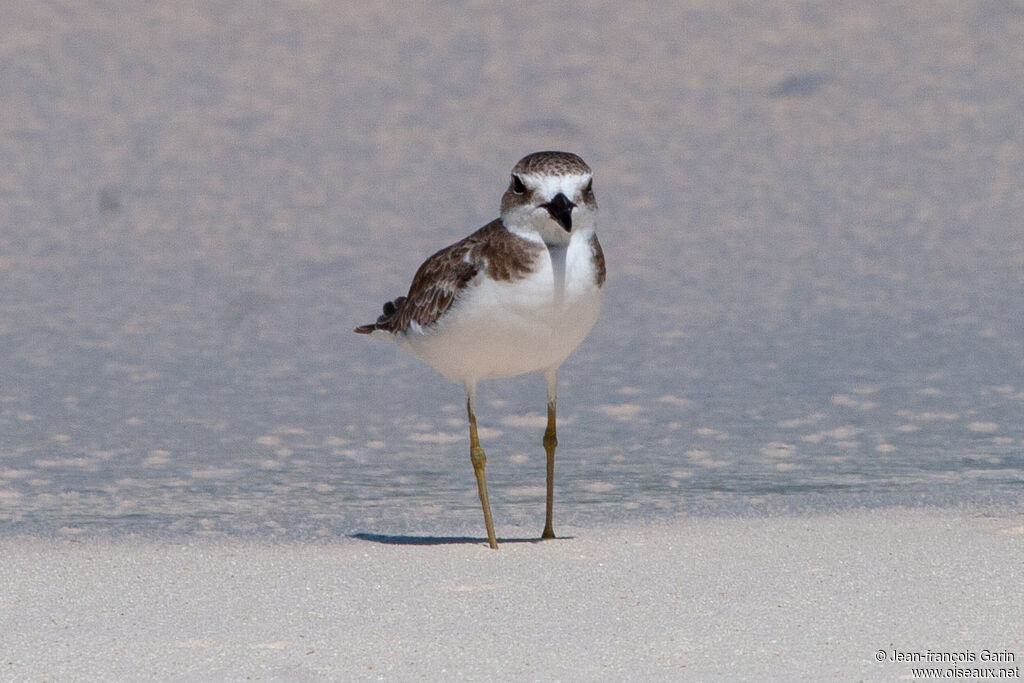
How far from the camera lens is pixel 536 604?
6.77 meters

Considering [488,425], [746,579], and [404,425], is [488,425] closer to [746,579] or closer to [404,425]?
[404,425]

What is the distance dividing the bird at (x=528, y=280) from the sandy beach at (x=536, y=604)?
2.61ft

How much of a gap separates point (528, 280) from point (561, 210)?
316 millimetres

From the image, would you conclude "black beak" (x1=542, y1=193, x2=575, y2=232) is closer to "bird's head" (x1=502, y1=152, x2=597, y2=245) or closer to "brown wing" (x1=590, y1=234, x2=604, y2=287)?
"bird's head" (x1=502, y1=152, x2=597, y2=245)

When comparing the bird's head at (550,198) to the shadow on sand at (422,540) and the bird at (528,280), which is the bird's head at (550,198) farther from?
the shadow on sand at (422,540)

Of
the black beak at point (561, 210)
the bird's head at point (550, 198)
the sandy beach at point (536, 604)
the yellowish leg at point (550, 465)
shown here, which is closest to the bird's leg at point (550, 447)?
the yellowish leg at point (550, 465)

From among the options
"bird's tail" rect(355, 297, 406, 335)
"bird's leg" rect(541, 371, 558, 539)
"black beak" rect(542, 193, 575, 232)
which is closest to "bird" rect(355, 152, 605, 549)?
"black beak" rect(542, 193, 575, 232)

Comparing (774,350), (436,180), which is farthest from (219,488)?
(436,180)

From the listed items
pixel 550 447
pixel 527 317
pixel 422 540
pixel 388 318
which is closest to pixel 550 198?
pixel 527 317

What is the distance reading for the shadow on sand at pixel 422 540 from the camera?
8.08m

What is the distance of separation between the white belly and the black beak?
0.57ft

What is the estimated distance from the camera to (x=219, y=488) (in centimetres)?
930

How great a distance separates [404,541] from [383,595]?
50.0 inches

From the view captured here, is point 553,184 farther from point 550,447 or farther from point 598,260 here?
point 550,447
